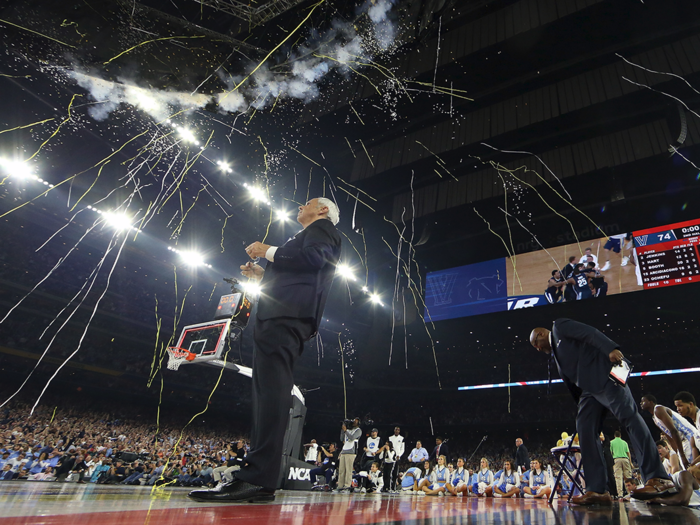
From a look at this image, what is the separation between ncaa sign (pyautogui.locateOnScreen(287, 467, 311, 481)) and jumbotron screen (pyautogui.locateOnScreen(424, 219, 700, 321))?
4.52m

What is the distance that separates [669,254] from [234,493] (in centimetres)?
771

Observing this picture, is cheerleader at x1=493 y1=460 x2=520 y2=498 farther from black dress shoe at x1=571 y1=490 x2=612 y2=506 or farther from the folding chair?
black dress shoe at x1=571 y1=490 x2=612 y2=506

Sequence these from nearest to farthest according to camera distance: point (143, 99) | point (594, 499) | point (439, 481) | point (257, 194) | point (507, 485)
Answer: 1. point (594, 499)
2. point (143, 99)
3. point (507, 485)
4. point (439, 481)
5. point (257, 194)

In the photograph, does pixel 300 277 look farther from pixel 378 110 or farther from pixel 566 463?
pixel 378 110

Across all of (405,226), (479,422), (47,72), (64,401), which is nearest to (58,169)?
(47,72)

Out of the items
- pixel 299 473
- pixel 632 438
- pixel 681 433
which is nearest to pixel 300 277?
pixel 632 438

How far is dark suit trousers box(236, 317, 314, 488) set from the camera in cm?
119

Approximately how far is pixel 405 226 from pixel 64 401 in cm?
898

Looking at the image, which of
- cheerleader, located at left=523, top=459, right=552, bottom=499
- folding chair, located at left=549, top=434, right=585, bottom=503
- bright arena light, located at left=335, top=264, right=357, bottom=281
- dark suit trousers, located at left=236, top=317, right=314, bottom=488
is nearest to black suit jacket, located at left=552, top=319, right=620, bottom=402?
folding chair, located at left=549, top=434, right=585, bottom=503

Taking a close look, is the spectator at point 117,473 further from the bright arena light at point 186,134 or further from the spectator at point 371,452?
the bright arena light at point 186,134

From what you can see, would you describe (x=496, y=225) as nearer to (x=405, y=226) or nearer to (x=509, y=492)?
(x=405, y=226)

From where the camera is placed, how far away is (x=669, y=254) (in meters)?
6.29

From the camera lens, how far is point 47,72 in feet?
15.6

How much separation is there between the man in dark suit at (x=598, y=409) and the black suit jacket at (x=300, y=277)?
5.15ft
